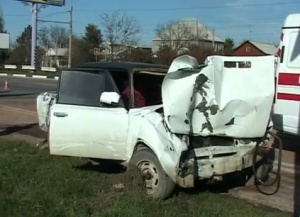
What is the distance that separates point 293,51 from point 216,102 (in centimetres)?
415

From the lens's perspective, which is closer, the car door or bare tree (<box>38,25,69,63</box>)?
the car door

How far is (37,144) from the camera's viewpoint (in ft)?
33.9

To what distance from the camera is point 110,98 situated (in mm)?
6867

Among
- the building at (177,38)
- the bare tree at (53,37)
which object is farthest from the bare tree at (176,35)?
the bare tree at (53,37)

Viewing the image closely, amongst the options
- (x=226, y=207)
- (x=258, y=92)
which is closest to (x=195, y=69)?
(x=258, y=92)

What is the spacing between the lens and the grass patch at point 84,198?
572 centimetres

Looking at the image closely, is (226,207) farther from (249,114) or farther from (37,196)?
(37,196)

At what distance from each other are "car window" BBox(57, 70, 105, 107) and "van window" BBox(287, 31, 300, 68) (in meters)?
4.05

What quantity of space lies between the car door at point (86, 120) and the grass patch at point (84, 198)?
0.41 m

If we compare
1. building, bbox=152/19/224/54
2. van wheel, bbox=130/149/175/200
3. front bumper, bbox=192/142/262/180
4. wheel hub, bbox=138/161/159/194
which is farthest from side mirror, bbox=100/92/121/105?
building, bbox=152/19/224/54

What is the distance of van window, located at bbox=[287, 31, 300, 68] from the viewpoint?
380 inches

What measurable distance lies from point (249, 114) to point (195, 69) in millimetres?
872

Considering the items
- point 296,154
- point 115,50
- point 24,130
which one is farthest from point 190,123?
point 115,50

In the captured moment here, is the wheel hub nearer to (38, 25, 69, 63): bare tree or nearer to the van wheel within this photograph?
the van wheel
